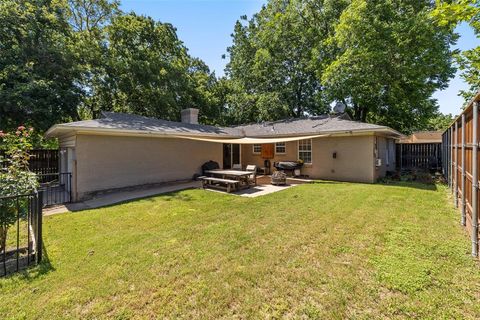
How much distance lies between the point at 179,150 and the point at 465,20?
11.5 m

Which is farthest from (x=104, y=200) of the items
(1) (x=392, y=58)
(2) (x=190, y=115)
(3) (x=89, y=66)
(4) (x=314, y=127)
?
(1) (x=392, y=58)

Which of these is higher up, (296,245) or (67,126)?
(67,126)

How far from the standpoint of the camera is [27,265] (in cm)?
382

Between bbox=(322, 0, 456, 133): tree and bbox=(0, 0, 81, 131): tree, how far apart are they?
19230mm

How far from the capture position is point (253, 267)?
3.62m

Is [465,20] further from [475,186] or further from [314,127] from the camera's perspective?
[314,127]

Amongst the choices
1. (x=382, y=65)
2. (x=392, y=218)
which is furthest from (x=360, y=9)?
(x=392, y=218)

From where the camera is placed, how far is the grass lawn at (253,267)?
2.73 m

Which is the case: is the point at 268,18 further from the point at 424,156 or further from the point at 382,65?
the point at 424,156

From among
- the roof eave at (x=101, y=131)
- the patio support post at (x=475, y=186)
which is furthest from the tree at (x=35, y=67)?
the patio support post at (x=475, y=186)

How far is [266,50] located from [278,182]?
1608 centimetres

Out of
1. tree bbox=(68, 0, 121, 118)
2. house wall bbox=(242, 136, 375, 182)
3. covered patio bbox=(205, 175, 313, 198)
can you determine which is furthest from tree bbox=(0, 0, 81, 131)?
house wall bbox=(242, 136, 375, 182)

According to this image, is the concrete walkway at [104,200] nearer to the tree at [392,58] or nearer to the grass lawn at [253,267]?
the grass lawn at [253,267]

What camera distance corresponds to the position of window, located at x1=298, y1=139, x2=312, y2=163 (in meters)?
13.5
